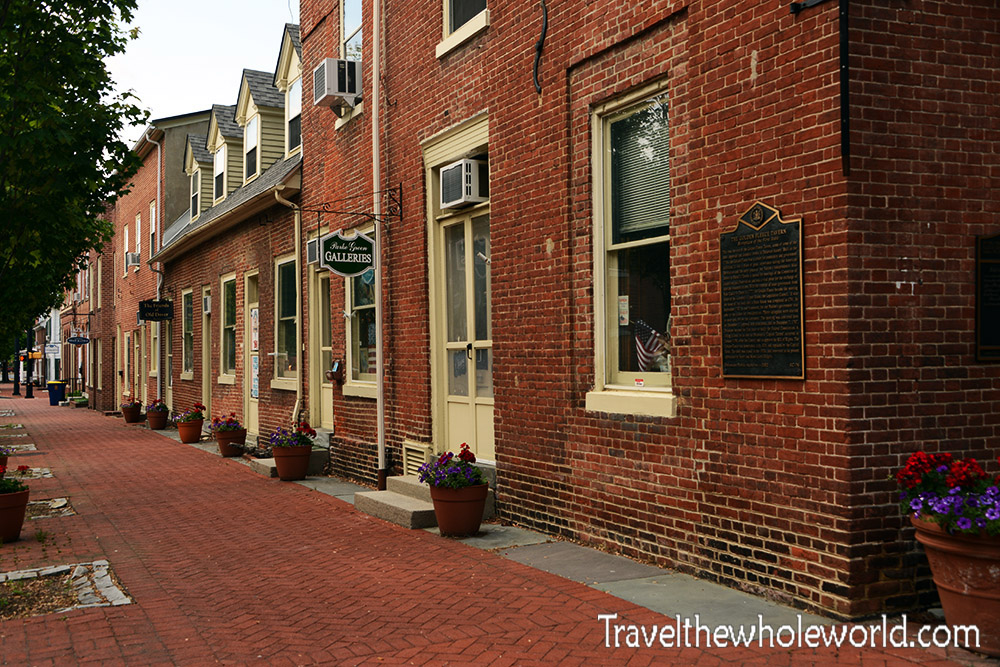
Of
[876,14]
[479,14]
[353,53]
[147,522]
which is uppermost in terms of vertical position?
[353,53]

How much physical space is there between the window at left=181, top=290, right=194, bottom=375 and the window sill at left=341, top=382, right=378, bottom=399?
436 inches

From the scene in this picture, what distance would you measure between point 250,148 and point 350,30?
6843mm

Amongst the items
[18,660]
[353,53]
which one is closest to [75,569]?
[18,660]

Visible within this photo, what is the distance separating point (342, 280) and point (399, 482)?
12.9 feet

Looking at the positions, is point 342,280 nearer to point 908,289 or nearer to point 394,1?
point 394,1

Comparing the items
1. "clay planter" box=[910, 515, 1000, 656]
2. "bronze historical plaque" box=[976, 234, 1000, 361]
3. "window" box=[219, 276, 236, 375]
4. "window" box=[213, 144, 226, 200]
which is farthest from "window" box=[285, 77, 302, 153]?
"clay planter" box=[910, 515, 1000, 656]

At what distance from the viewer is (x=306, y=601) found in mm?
6180

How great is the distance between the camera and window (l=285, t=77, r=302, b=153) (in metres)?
16.0

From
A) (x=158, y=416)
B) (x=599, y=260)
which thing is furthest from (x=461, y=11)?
(x=158, y=416)

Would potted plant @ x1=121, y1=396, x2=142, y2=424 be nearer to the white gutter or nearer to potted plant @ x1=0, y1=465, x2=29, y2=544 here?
the white gutter

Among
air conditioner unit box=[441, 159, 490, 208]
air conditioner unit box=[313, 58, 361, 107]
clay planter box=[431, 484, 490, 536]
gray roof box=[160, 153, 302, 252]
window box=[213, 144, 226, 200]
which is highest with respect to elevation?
window box=[213, 144, 226, 200]

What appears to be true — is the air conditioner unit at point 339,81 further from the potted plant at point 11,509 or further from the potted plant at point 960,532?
the potted plant at point 960,532

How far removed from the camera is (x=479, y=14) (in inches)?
360

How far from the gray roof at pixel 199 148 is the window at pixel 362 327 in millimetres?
12629
